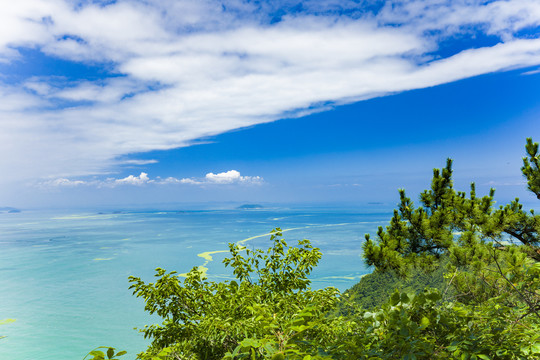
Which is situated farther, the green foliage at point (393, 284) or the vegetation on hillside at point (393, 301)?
the green foliage at point (393, 284)

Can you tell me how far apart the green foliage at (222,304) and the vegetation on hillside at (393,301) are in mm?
14

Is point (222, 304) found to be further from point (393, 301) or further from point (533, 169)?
point (533, 169)

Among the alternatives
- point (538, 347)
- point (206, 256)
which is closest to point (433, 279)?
point (538, 347)

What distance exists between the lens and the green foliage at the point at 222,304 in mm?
3107

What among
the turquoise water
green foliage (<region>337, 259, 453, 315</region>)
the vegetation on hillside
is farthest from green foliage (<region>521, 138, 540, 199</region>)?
the turquoise water

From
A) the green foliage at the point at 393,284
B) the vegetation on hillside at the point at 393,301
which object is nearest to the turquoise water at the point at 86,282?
the green foliage at the point at 393,284

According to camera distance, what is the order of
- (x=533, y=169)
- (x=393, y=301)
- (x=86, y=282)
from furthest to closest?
1. (x=86, y=282)
2. (x=533, y=169)
3. (x=393, y=301)

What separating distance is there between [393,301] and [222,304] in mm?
2342

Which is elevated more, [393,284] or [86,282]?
[393,284]

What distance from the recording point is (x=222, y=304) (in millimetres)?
3598

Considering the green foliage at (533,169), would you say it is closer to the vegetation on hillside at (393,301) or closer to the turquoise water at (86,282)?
the vegetation on hillside at (393,301)

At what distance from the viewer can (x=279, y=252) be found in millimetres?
4566

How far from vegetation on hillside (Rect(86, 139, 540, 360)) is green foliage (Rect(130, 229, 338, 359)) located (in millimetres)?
14

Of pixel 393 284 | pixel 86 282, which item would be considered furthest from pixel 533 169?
pixel 86 282
